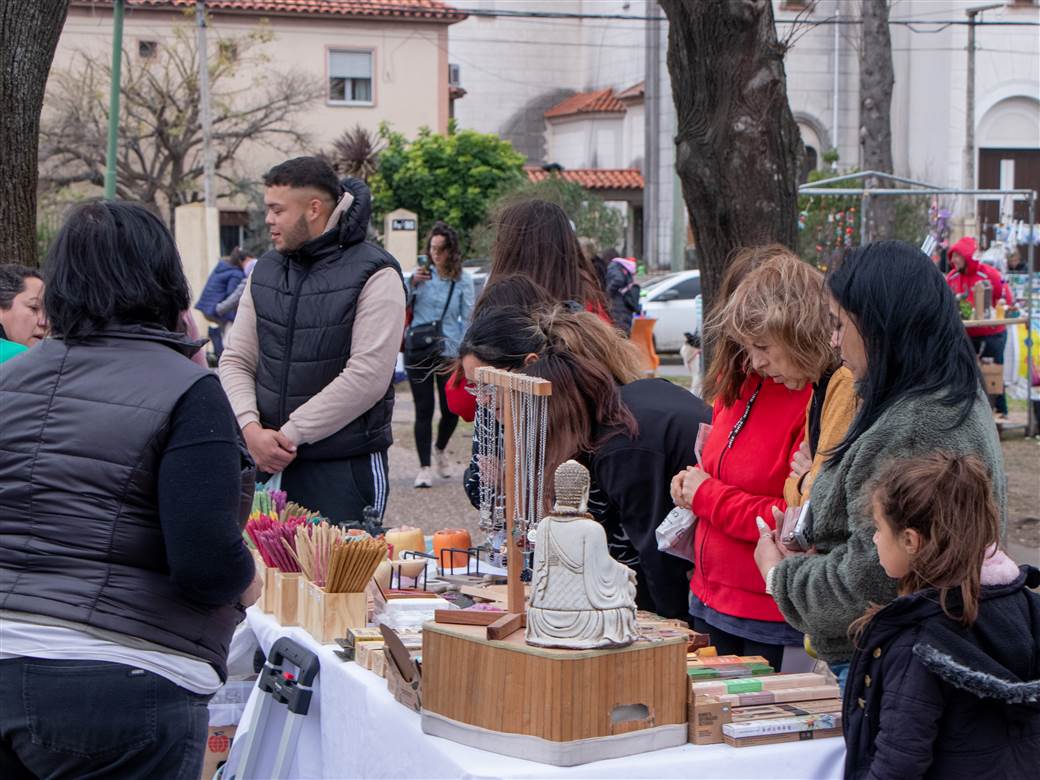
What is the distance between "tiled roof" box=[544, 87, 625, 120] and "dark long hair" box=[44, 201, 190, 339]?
33660mm

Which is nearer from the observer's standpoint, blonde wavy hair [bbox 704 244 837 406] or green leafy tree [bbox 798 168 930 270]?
blonde wavy hair [bbox 704 244 837 406]

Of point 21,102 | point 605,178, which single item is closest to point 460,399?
point 21,102

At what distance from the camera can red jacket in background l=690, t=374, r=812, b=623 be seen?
295 centimetres

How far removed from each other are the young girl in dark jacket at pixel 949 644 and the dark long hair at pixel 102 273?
1.37 meters

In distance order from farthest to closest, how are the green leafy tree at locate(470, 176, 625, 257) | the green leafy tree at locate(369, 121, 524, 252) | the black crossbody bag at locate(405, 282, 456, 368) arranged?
the green leafy tree at locate(369, 121, 524, 252)
the green leafy tree at locate(470, 176, 625, 257)
the black crossbody bag at locate(405, 282, 456, 368)

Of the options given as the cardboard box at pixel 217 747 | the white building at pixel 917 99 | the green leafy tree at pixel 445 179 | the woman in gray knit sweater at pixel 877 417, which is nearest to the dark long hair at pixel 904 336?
the woman in gray knit sweater at pixel 877 417

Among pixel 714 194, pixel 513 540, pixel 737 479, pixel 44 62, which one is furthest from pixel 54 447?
pixel 714 194

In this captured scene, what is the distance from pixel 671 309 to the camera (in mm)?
19047

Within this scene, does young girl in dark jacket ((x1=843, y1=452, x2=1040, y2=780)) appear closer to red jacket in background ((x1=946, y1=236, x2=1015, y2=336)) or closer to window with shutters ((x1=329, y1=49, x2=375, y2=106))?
red jacket in background ((x1=946, y1=236, x2=1015, y2=336))

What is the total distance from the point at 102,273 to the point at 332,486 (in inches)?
83.0

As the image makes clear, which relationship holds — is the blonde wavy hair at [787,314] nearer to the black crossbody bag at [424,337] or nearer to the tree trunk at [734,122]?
the tree trunk at [734,122]

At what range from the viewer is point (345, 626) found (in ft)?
10.2

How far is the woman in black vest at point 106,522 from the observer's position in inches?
90.4

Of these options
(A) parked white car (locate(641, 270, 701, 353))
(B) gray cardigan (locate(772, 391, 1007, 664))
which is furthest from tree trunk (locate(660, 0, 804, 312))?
(A) parked white car (locate(641, 270, 701, 353))
